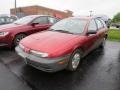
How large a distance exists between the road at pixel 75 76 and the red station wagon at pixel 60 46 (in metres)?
0.31

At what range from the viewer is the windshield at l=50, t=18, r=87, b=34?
5.10 meters

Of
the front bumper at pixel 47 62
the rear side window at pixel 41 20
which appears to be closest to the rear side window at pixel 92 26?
the front bumper at pixel 47 62

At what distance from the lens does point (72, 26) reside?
5.35 metres

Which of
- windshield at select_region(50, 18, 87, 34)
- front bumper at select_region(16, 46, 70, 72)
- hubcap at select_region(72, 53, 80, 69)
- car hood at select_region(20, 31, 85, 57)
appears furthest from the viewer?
windshield at select_region(50, 18, 87, 34)

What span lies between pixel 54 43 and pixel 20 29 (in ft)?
9.30

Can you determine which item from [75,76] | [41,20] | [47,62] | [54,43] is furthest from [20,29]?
[75,76]

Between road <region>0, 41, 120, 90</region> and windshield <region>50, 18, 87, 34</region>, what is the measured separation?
116 cm

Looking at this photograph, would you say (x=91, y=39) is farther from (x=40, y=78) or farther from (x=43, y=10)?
(x=43, y=10)

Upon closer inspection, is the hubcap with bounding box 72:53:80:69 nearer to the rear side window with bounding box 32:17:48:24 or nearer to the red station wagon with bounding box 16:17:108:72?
the red station wagon with bounding box 16:17:108:72

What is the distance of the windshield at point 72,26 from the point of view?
16.7 feet

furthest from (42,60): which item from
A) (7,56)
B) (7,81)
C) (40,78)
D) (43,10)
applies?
(43,10)

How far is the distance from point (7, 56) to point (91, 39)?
3.00 m

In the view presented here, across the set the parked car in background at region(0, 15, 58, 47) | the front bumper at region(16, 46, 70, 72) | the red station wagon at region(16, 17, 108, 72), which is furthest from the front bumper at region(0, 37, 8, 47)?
the front bumper at region(16, 46, 70, 72)

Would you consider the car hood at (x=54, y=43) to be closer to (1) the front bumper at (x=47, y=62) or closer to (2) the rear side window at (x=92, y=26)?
(1) the front bumper at (x=47, y=62)
